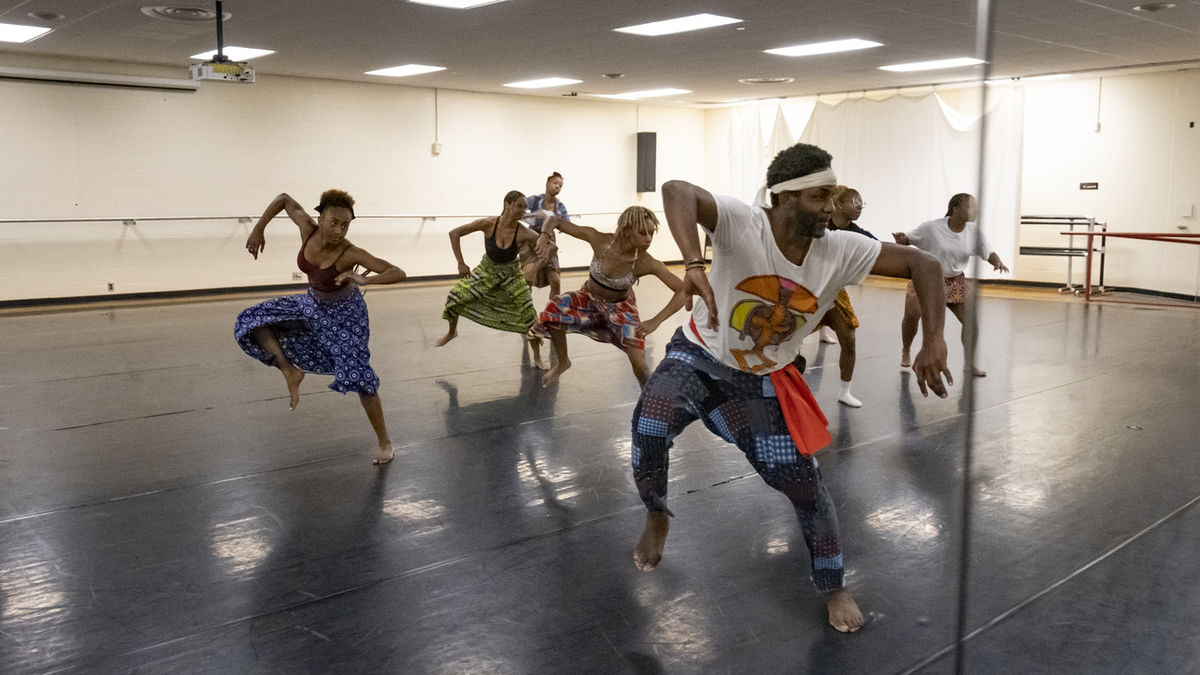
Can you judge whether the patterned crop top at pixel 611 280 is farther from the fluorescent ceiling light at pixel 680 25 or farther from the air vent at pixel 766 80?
the air vent at pixel 766 80

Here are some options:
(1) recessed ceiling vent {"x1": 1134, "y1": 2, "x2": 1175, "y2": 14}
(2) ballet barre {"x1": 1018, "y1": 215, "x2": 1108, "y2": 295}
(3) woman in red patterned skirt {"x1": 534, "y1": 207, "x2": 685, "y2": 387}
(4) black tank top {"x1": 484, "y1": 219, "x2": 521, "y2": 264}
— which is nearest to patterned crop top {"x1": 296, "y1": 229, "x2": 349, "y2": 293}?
(3) woman in red patterned skirt {"x1": 534, "y1": 207, "x2": 685, "y2": 387}

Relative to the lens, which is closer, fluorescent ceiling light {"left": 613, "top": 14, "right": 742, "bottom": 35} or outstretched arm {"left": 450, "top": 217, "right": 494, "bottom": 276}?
outstretched arm {"left": 450, "top": 217, "right": 494, "bottom": 276}

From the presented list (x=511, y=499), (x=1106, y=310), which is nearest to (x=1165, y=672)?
(x=511, y=499)

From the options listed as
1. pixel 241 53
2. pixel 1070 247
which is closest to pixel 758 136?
pixel 1070 247

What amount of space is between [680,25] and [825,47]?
2047 mm

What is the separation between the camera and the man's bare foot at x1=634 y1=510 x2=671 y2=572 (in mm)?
3199

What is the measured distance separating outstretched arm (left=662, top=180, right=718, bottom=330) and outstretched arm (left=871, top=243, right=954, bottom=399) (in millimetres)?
512

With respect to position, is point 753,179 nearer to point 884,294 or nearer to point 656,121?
point 656,121

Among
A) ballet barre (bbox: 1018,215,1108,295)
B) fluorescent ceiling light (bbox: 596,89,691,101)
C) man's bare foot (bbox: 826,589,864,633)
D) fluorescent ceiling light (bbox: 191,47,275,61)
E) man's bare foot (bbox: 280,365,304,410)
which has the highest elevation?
fluorescent ceiling light (bbox: 596,89,691,101)

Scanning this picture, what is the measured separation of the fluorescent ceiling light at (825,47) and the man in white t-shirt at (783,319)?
22.8 ft

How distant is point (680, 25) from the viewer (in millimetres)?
8289

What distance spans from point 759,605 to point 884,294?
32.8ft

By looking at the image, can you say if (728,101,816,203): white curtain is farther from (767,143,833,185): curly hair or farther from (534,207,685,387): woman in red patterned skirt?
(767,143,833,185): curly hair

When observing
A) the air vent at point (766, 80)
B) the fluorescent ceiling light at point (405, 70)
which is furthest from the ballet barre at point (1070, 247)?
the fluorescent ceiling light at point (405, 70)
